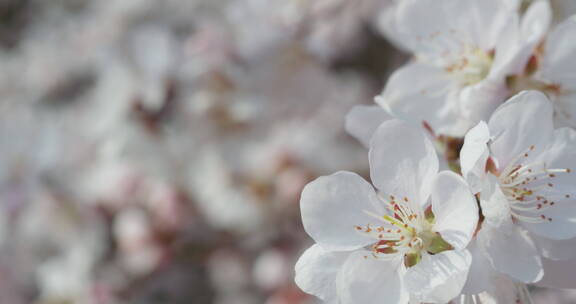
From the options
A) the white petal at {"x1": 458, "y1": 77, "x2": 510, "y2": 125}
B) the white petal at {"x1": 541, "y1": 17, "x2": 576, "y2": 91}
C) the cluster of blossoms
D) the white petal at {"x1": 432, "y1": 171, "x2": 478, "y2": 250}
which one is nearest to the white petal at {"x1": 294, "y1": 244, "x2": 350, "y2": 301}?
the cluster of blossoms

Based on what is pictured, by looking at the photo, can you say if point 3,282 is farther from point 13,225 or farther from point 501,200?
point 501,200

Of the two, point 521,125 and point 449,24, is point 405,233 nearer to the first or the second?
point 521,125

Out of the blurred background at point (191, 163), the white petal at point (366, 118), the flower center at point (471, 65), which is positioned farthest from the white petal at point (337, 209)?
the blurred background at point (191, 163)

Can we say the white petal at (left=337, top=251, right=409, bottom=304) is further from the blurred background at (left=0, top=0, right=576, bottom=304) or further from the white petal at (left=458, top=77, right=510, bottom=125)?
the blurred background at (left=0, top=0, right=576, bottom=304)

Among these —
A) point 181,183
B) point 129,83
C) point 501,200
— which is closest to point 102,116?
point 129,83

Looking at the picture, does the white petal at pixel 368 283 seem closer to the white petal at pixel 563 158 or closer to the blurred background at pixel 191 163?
the white petal at pixel 563 158

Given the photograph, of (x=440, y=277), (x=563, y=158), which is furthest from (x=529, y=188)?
(x=440, y=277)
